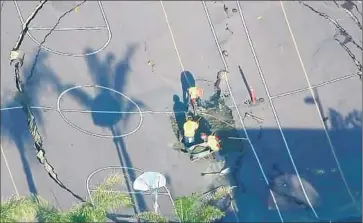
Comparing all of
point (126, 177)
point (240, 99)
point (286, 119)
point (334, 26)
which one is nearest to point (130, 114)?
point (126, 177)

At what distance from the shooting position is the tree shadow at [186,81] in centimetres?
1434

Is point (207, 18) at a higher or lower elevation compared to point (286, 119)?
higher

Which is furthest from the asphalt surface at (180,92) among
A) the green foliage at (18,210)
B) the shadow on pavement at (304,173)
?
the green foliage at (18,210)

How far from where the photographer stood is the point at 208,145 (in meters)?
13.7

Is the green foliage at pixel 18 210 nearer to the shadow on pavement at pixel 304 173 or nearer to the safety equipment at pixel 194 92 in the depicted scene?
the safety equipment at pixel 194 92

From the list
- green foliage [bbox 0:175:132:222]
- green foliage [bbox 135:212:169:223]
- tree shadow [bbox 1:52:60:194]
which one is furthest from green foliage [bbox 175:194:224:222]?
tree shadow [bbox 1:52:60:194]

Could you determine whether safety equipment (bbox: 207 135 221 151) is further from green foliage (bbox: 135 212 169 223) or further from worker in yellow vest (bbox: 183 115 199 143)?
green foliage (bbox: 135 212 169 223)

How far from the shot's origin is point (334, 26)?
14383mm

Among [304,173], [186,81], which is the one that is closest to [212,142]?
[186,81]

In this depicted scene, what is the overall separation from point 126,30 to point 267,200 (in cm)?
672

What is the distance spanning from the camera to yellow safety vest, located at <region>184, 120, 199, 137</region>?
13.7m

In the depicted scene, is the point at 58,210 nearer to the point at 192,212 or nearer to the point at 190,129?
the point at 192,212

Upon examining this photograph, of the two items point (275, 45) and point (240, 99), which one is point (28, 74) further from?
point (275, 45)

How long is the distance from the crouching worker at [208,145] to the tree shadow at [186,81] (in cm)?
136
